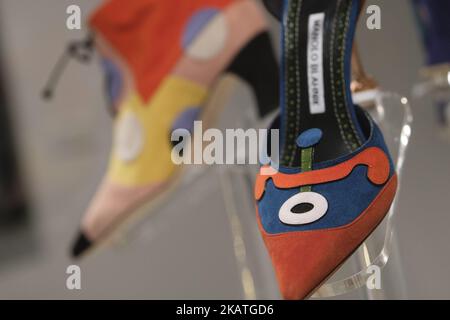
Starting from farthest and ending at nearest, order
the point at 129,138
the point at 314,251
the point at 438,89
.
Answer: the point at 129,138 → the point at 438,89 → the point at 314,251

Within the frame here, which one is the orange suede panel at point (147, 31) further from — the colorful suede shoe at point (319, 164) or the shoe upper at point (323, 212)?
the shoe upper at point (323, 212)

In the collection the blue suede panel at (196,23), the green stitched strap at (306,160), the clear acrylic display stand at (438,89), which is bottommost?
the green stitched strap at (306,160)

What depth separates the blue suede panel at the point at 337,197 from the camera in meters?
0.47

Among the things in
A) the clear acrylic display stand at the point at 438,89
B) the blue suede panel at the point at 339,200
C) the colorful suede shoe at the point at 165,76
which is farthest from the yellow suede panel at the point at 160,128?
the blue suede panel at the point at 339,200

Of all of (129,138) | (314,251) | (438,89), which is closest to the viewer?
(314,251)

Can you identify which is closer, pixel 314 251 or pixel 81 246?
pixel 314 251

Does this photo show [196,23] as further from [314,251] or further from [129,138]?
[314,251]

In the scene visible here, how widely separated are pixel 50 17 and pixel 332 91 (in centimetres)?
69

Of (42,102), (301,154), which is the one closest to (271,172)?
(301,154)

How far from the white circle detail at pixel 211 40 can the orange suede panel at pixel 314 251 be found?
14.1 inches

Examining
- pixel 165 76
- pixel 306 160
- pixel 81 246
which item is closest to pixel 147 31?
pixel 165 76

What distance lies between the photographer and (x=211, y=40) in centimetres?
80

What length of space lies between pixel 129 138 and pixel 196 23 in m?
0.14

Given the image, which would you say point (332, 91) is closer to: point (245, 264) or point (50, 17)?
point (245, 264)
